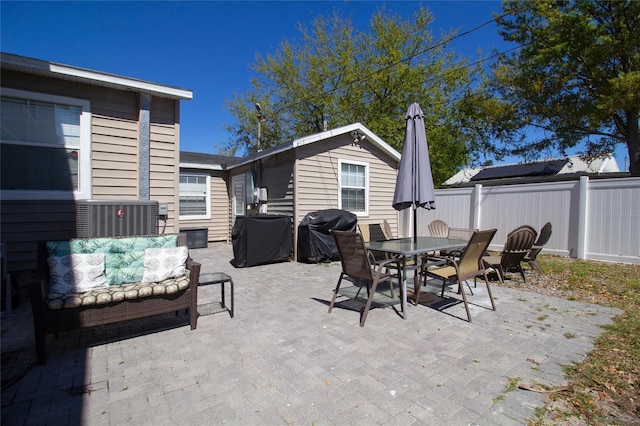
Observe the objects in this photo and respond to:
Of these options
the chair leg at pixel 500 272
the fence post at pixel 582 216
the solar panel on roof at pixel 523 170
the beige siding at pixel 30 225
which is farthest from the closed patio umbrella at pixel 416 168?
the solar panel on roof at pixel 523 170

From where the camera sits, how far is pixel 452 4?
12797 millimetres

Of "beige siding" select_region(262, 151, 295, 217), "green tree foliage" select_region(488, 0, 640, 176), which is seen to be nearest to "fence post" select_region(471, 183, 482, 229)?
"green tree foliage" select_region(488, 0, 640, 176)

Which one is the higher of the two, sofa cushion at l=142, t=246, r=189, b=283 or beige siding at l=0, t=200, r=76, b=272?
beige siding at l=0, t=200, r=76, b=272

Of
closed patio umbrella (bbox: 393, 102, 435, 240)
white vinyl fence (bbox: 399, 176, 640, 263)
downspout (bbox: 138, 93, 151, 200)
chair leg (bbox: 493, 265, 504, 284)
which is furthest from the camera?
white vinyl fence (bbox: 399, 176, 640, 263)

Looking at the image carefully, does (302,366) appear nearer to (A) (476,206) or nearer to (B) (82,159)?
(B) (82,159)

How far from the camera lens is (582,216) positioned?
782 centimetres

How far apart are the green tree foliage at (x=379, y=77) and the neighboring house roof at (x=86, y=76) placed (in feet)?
39.5

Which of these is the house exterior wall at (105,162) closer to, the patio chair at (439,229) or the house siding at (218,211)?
the patio chair at (439,229)

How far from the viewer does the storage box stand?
10374 millimetres

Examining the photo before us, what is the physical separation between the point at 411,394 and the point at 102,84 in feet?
18.7

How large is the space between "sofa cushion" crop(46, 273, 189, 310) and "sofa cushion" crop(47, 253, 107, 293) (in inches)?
3.5

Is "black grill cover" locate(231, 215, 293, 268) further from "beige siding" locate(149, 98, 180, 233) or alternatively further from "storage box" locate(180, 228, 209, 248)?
"storage box" locate(180, 228, 209, 248)

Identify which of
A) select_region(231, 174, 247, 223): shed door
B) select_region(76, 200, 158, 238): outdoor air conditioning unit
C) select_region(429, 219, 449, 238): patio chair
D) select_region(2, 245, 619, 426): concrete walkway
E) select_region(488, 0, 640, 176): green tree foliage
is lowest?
select_region(2, 245, 619, 426): concrete walkway

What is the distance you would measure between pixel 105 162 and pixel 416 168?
4.77 m
